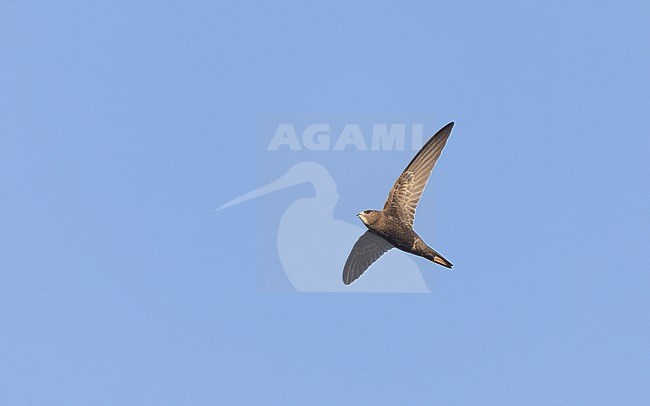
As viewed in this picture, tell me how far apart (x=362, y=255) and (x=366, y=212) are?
238cm

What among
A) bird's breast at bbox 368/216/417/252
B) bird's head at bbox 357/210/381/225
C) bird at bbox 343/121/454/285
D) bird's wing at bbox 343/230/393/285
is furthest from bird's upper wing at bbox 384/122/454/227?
bird's wing at bbox 343/230/393/285

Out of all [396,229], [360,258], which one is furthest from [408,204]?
[360,258]

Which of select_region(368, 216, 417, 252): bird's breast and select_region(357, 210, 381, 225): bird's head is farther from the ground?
select_region(357, 210, 381, 225): bird's head

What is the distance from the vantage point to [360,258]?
2608 cm

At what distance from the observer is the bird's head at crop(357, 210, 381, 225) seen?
24016 mm

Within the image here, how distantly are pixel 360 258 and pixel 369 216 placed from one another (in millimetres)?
2406

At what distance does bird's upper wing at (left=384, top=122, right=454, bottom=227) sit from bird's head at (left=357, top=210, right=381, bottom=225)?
374 mm

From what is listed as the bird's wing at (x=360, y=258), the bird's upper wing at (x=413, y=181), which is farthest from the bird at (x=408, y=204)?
the bird's wing at (x=360, y=258)

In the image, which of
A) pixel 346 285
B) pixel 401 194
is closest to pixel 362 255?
pixel 346 285

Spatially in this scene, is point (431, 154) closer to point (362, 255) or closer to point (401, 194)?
point (401, 194)

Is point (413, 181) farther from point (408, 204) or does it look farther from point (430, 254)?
point (430, 254)

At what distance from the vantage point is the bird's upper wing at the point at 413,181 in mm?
24297

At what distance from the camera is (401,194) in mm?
24344

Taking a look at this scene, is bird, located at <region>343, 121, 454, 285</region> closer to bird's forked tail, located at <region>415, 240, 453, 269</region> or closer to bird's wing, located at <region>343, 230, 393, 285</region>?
bird's forked tail, located at <region>415, 240, 453, 269</region>
